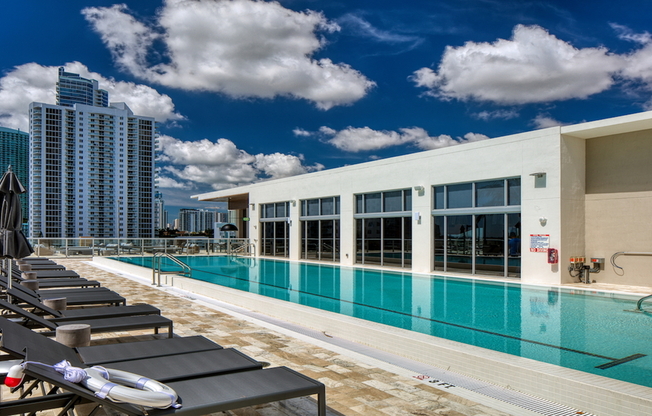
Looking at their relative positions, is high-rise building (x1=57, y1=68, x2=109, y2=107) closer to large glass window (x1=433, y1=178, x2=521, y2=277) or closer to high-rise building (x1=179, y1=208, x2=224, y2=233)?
high-rise building (x1=179, y1=208, x2=224, y2=233)

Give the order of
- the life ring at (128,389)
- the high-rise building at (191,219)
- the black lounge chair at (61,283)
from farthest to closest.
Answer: the high-rise building at (191,219) < the black lounge chair at (61,283) < the life ring at (128,389)

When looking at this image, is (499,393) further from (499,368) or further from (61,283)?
(61,283)

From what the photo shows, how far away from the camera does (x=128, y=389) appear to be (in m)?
2.23

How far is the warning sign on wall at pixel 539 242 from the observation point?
37.6ft

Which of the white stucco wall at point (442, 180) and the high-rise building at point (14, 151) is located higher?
the high-rise building at point (14, 151)

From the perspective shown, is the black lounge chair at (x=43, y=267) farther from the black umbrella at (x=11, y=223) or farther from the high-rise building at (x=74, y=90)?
the high-rise building at (x=74, y=90)

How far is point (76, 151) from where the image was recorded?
340 ft

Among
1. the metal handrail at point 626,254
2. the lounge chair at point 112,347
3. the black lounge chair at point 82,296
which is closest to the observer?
the lounge chair at point 112,347

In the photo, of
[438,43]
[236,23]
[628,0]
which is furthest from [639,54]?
[236,23]

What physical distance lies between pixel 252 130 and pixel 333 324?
89496 mm

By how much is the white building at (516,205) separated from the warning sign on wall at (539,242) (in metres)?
→ 0.03

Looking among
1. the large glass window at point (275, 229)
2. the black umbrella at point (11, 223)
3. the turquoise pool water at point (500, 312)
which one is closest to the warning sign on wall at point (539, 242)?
the turquoise pool water at point (500, 312)

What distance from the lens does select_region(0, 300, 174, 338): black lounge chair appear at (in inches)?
171

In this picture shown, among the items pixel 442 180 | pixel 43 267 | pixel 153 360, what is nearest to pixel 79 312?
pixel 153 360
